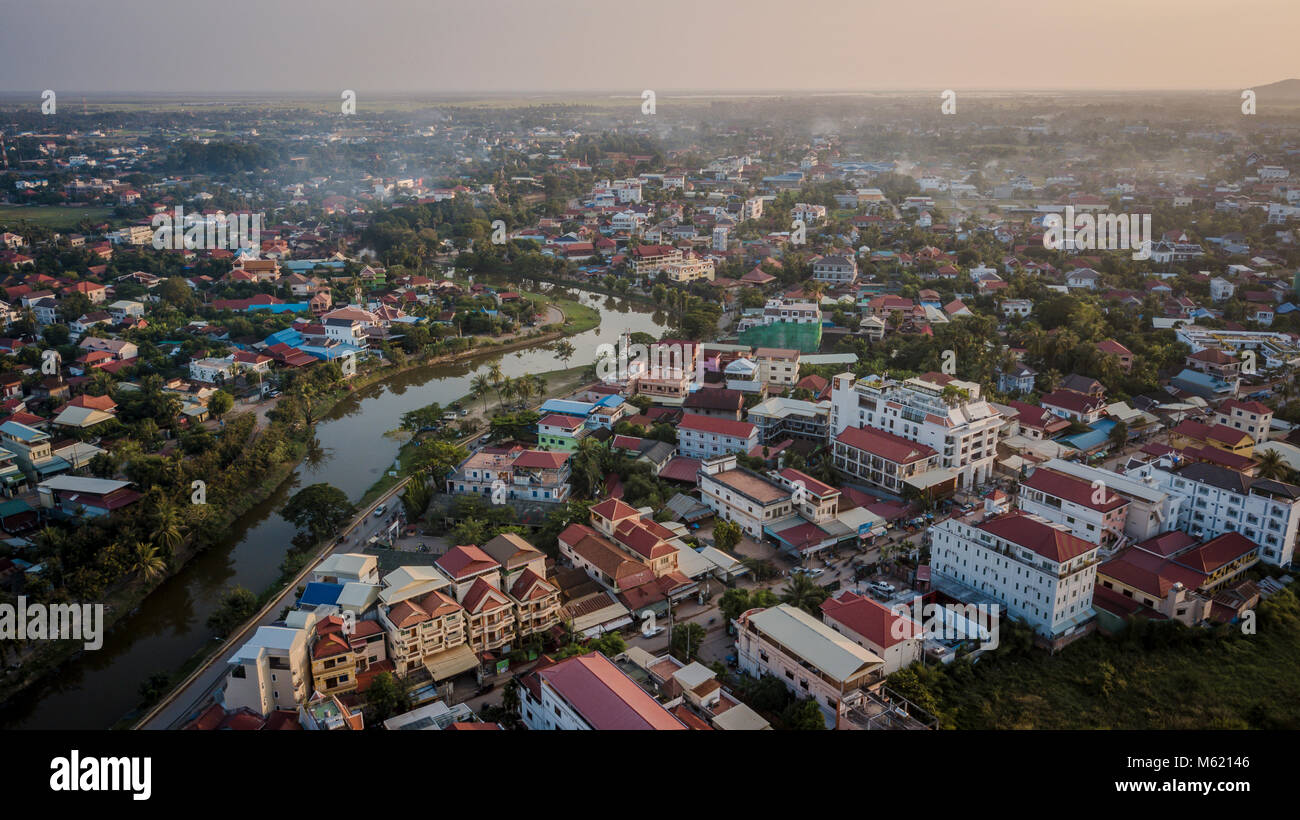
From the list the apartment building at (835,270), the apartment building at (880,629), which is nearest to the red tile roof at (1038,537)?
the apartment building at (880,629)

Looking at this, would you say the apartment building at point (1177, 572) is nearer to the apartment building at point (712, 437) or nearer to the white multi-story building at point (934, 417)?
the white multi-story building at point (934, 417)

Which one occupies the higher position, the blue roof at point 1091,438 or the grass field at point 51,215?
the grass field at point 51,215

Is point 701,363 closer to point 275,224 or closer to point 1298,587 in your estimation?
point 1298,587

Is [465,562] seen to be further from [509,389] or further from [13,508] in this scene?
[509,389]

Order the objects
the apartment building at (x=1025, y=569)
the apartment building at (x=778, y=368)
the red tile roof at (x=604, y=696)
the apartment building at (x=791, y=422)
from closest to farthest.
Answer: the red tile roof at (x=604, y=696) < the apartment building at (x=1025, y=569) < the apartment building at (x=791, y=422) < the apartment building at (x=778, y=368)

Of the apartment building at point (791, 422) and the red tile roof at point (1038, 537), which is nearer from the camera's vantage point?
the red tile roof at point (1038, 537)

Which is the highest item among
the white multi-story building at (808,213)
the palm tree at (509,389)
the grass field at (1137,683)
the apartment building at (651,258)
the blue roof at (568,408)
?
the white multi-story building at (808,213)

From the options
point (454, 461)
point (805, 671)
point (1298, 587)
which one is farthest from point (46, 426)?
point (1298, 587)
